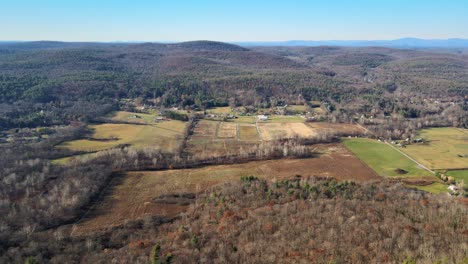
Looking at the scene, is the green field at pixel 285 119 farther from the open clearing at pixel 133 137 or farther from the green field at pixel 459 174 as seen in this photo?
the green field at pixel 459 174

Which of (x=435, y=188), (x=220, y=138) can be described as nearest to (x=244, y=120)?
(x=220, y=138)

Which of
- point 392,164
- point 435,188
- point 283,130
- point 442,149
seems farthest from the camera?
point 283,130

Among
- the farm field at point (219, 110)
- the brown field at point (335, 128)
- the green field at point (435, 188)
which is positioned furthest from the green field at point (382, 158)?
the farm field at point (219, 110)

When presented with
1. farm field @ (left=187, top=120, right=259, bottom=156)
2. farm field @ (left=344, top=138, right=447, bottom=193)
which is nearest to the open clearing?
farm field @ (left=187, top=120, right=259, bottom=156)

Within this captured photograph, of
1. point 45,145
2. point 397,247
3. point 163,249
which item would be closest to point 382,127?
point 397,247

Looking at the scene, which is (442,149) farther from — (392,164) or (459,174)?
(392,164)
